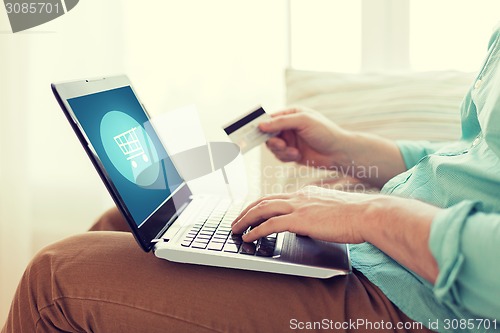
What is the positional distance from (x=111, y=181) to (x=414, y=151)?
675mm

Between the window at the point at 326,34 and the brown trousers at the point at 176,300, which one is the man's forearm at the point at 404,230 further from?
the window at the point at 326,34

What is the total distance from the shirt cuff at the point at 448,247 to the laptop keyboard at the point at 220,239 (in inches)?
8.0

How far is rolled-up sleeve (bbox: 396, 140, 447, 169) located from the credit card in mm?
285

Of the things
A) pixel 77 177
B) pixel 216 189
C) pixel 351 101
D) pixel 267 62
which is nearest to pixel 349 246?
pixel 351 101

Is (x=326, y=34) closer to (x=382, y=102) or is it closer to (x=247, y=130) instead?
(x=382, y=102)

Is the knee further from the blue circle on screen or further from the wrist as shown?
the wrist

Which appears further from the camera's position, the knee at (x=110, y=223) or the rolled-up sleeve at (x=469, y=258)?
the knee at (x=110, y=223)

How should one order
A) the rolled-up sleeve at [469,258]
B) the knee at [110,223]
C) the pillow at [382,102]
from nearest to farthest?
the rolled-up sleeve at [469,258], the knee at [110,223], the pillow at [382,102]

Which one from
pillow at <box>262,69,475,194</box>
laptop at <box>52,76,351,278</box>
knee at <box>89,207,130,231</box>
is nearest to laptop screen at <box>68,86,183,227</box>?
laptop at <box>52,76,351,278</box>

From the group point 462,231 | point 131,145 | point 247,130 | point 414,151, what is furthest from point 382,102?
point 462,231

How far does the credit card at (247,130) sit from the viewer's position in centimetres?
110

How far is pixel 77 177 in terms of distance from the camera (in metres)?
1.77

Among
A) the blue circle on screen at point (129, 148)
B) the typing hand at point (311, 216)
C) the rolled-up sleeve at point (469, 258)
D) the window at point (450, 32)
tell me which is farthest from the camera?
the window at point (450, 32)

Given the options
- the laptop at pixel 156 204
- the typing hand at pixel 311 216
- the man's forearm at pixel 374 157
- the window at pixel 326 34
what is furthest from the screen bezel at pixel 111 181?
the window at pixel 326 34
